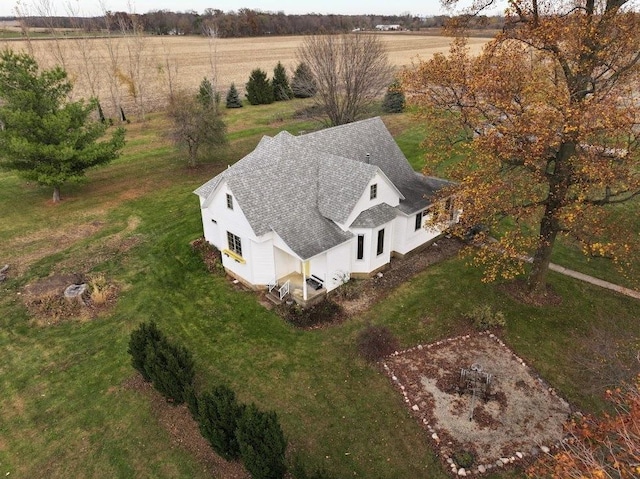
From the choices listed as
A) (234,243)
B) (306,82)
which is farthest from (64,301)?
(306,82)

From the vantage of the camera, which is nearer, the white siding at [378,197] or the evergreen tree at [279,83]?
the white siding at [378,197]

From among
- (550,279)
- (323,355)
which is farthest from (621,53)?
(323,355)

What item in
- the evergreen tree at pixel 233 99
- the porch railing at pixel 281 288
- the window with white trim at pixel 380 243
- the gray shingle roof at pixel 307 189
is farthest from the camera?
the evergreen tree at pixel 233 99

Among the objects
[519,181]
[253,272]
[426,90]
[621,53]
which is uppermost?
[621,53]

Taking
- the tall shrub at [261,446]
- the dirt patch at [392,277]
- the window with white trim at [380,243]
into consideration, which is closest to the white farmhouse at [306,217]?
the window with white trim at [380,243]

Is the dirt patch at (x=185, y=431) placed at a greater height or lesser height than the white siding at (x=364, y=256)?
lesser

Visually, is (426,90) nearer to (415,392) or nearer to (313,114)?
(415,392)

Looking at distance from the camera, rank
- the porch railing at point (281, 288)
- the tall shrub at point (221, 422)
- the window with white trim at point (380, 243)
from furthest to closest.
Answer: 1. the window with white trim at point (380, 243)
2. the porch railing at point (281, 288)
3. the tall shrub at point (221, 422)

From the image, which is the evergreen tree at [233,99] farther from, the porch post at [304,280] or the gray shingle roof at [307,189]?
the porch post at [304,280]
